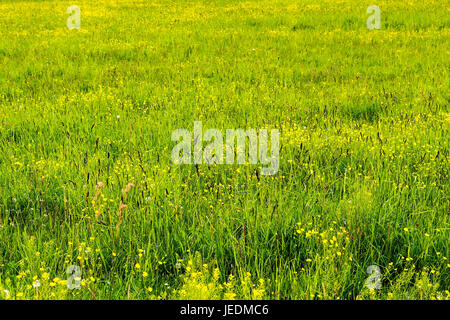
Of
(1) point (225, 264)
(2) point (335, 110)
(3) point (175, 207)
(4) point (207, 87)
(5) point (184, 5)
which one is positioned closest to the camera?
(1) point (225, 264)

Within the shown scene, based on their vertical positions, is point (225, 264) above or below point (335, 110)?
below

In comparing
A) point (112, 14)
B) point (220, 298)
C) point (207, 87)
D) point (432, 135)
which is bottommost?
point (220, 298)

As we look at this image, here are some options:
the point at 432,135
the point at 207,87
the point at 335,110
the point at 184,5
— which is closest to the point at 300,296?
the point at 432,135

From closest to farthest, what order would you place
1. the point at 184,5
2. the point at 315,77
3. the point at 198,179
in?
the point at 198,179 < the point at 315,77 < the point at 184,5

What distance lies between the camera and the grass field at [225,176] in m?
2.40

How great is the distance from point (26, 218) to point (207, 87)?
4145 mm

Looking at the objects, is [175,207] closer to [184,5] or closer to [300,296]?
[300,296]

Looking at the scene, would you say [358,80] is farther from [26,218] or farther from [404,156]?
[26,218]

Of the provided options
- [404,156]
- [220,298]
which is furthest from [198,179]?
[404,156]

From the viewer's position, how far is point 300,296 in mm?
2199

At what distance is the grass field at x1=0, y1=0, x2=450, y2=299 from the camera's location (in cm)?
Answer: 240

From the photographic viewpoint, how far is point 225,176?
3516mm

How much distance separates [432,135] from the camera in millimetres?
4211

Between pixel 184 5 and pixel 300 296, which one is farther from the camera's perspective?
pixel 184 5
